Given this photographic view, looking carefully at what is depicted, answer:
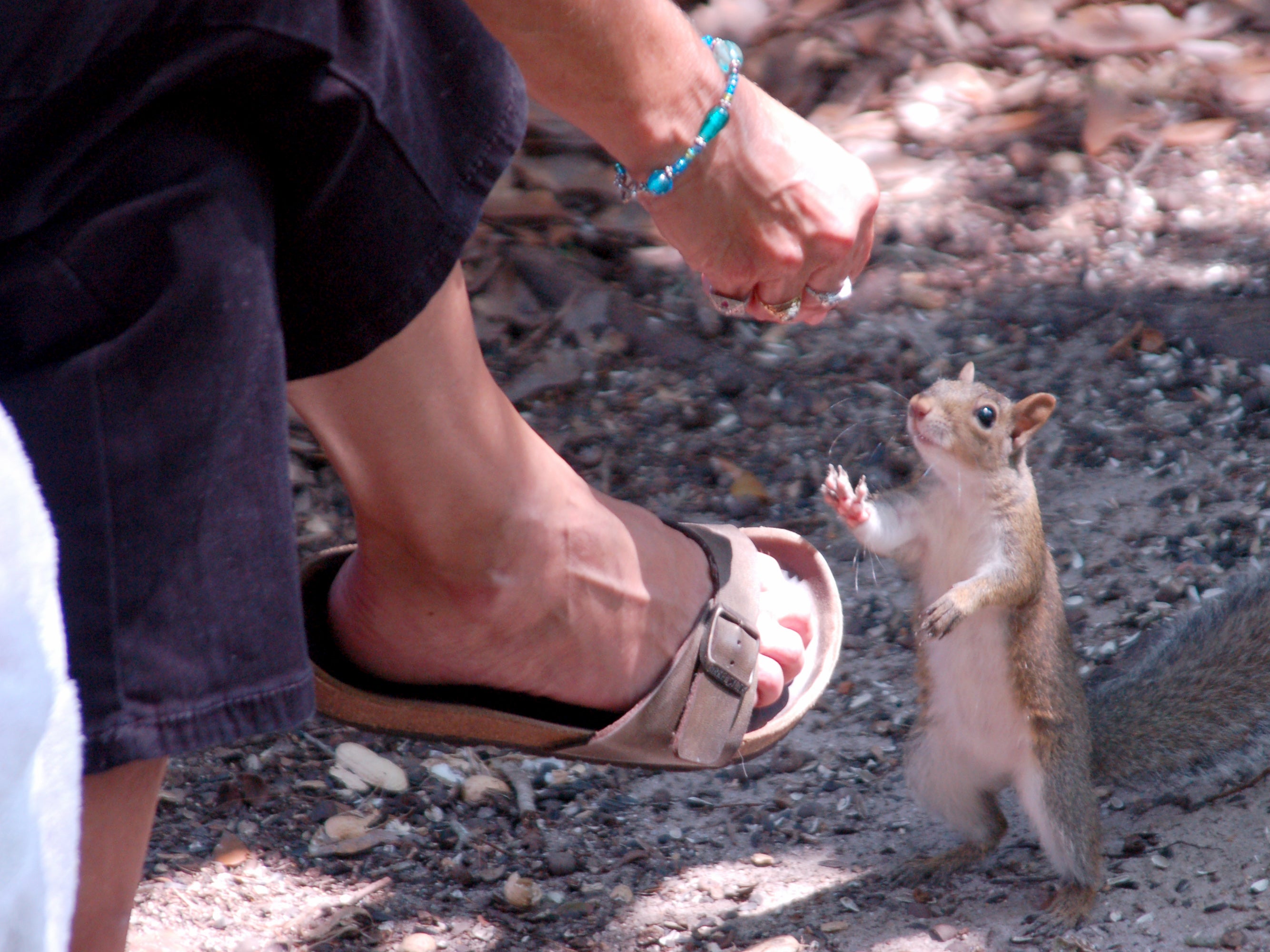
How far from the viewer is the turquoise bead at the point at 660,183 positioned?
3.28ft

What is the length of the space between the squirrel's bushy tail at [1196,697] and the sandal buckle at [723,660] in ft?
1.48

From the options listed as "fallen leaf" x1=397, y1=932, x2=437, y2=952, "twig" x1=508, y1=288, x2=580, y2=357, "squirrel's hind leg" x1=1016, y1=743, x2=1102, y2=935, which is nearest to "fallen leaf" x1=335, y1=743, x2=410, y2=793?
"fallen leaf" x1=397, y1=932, x2=437, y2=952

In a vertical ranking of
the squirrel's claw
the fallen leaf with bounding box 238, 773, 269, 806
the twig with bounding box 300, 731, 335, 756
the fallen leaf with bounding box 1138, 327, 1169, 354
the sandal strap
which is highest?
the sandal strap

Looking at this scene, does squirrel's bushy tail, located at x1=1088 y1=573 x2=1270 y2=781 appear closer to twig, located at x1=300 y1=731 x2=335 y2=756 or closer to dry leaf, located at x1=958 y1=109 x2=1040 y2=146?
twig, located at x1=300 y1=731 x2=335 y2=756

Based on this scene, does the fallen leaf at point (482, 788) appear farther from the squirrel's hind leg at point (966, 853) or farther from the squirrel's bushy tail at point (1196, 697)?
the squirrel's bushy tail at point (1196, 697)

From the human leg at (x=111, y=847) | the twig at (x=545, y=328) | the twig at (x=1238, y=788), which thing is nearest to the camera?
the human leg at (x=111, y=847)

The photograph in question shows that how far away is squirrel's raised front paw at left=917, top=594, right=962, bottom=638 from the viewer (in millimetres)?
1308

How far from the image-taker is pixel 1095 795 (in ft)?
4.44

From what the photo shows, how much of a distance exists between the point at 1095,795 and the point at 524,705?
606 mm

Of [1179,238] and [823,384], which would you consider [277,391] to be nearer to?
[823,384]

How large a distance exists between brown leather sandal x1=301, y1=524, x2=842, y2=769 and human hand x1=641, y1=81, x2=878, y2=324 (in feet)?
0.97

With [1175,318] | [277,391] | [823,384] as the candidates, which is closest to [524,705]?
[277,391]

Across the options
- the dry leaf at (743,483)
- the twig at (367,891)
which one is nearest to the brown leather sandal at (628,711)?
the twig at (367,891)

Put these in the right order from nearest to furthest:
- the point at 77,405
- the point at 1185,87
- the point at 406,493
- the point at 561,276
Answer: the point at 77,405
the point at 406,493
the point at 561,276
the point at 1185,87
